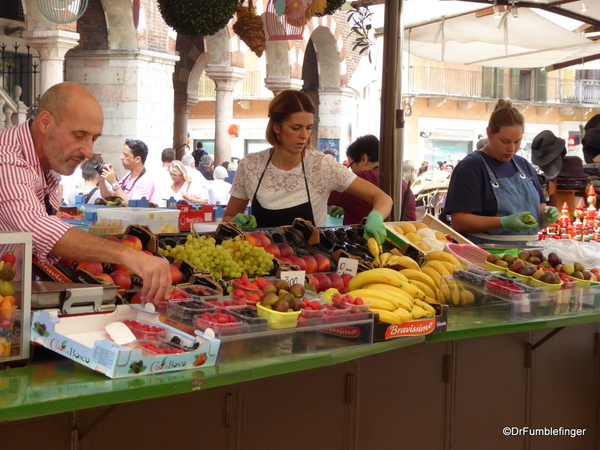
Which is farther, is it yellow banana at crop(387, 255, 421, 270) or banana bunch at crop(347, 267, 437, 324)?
yellow banana at crop(387, 255, 421, 270)

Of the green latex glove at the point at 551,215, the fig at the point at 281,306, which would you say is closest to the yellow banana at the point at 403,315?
the fig at the point at 281,306

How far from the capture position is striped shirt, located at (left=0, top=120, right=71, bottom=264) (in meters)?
2.38

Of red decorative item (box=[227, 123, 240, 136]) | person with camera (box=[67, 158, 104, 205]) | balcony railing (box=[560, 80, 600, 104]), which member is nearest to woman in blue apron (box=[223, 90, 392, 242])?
person with camera (box=[67, 158, 104, 205])

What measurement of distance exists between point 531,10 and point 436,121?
2656 cm

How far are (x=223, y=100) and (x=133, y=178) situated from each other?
A: 26.7ft

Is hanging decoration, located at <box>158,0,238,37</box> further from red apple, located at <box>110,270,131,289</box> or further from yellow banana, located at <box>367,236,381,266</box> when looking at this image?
red apple, located at <box>110,270,131,289</box>

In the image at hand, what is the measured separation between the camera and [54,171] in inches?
110

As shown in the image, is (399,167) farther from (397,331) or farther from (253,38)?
(397,331)

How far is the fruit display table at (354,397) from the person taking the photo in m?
1.97

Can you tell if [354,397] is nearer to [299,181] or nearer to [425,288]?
[425,288]

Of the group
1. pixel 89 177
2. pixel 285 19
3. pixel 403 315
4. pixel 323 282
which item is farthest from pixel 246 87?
pixel 403 315

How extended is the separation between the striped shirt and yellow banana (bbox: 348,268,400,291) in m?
1.20

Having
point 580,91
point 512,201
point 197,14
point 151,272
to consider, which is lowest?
point 151,272

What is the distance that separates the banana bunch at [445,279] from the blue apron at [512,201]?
0.91 metres
